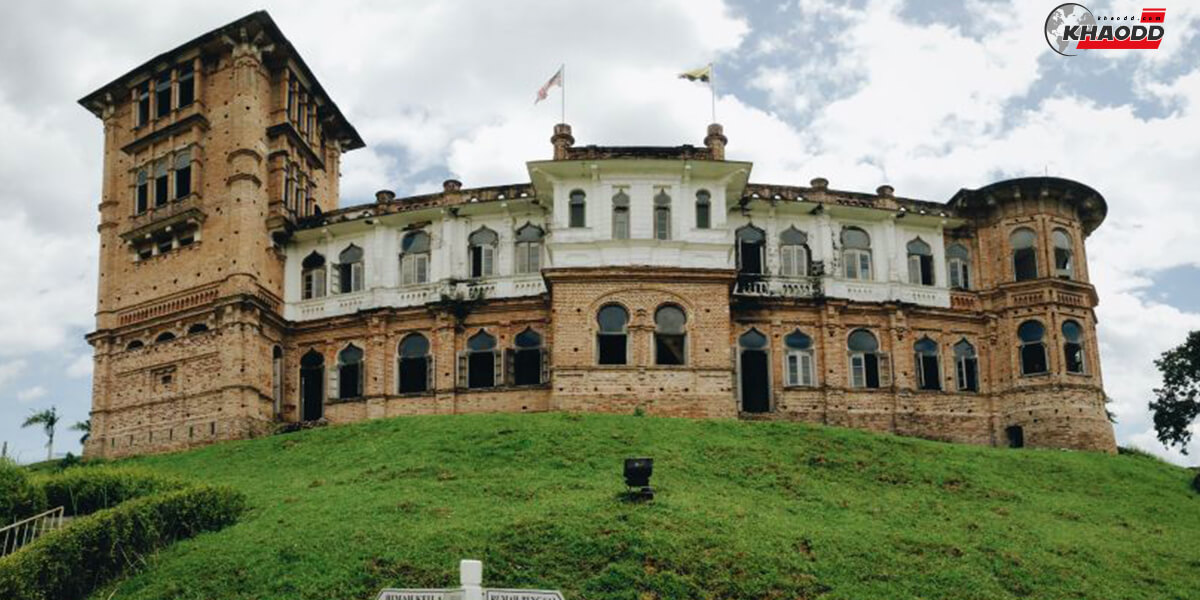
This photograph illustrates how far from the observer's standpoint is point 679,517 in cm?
2322

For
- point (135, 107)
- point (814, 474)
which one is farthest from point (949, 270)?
point (135, 107)

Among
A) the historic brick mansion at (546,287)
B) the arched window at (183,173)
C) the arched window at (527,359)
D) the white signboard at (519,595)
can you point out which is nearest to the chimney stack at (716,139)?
the historic brick mansion at (546,287)

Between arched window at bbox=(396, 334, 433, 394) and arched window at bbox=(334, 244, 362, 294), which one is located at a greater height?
arched window at bbox=(334, 244, 362, 294)

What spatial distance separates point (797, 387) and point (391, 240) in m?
15.7

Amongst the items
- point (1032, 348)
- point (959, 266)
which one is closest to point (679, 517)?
point (1032, 348)

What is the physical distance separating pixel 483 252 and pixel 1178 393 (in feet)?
86.1

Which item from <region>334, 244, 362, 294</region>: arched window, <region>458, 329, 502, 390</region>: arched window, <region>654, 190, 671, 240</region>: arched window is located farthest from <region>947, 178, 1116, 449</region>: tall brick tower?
<region>334, 244, 362, 294</region>: arched window

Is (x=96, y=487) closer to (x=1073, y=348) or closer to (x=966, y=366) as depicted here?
(x=966, y=366)

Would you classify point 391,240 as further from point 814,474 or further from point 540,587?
point 540,587

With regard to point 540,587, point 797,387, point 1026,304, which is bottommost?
point 540,587

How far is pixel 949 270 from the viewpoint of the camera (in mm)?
43750

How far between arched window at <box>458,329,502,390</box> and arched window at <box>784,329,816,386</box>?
Answer: 10.1 m

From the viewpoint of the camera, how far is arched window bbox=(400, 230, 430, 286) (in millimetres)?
43344

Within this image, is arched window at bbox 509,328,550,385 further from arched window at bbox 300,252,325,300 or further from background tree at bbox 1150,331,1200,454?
background tree at bbox 1150,331,1200,454
